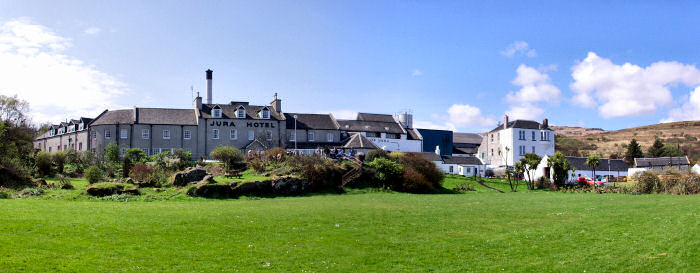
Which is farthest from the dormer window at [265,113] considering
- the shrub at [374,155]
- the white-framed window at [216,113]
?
the shrub at [374,155]

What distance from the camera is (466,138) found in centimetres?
9769

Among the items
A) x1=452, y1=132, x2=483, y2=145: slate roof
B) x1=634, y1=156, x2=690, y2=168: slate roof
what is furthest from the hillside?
x1=634, y1=156, x2=690, y2=168: slate roof

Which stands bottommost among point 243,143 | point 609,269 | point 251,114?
point 609,269

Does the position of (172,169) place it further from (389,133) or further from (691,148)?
(691,148)

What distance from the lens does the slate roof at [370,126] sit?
73.6 m

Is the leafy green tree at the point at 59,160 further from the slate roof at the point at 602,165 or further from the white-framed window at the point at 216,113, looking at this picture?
the slate roof at the point at 602,165

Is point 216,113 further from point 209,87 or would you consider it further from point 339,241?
point 339,241

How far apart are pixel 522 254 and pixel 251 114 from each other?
56837 mm

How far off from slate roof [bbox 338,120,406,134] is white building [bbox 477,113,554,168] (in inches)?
670

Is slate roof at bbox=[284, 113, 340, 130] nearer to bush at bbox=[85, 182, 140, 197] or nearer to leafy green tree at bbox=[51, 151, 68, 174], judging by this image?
leafy green tree at bbox=[51, 151, 68, 174]

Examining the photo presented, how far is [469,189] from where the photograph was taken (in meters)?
47.4

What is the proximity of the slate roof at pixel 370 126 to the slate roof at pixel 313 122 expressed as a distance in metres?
2.02

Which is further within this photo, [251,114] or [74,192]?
[251,114]

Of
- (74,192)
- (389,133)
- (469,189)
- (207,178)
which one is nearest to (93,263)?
(74,192)
